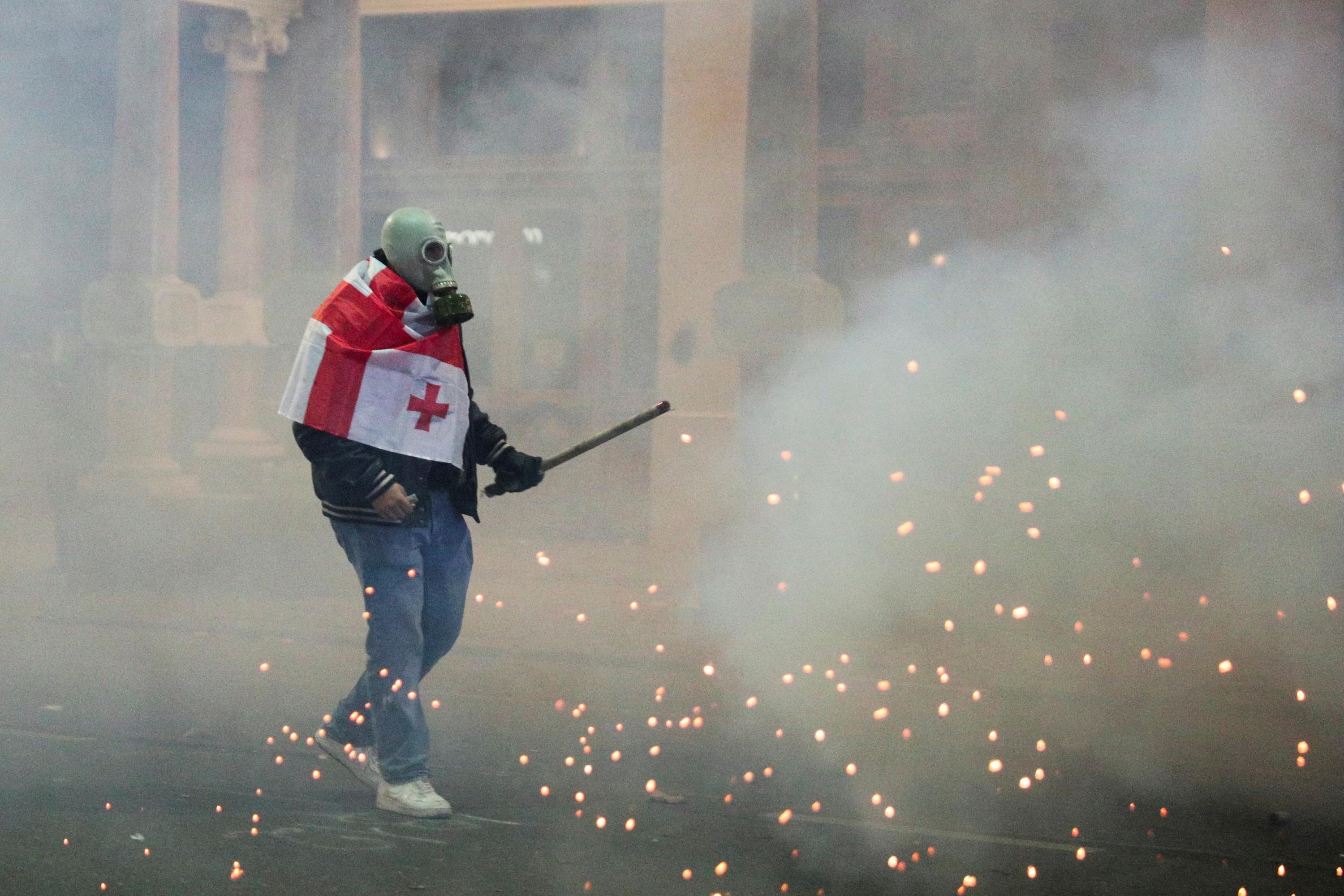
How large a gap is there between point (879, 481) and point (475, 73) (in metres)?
3.35

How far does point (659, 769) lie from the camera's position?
3344mm

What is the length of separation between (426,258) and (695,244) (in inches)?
144

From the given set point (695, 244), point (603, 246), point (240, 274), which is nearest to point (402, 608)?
point (695, 244)

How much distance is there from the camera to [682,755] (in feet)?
11.4

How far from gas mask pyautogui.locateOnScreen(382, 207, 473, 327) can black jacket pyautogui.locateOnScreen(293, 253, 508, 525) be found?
0.15 meters

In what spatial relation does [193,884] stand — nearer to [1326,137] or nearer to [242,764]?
[242,764]

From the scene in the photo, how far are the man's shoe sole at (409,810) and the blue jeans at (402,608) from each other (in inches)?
1.6

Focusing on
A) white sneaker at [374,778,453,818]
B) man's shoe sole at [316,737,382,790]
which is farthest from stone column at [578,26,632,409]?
white sneaker at [374,778,453,818]

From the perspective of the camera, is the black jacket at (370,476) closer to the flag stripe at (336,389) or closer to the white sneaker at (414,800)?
the flag stripe at (336,389)

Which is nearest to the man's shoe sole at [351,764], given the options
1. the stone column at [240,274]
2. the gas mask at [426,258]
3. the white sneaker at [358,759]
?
the white sneaker at [358,759]

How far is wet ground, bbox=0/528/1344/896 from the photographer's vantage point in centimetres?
267

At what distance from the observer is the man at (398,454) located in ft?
9.43

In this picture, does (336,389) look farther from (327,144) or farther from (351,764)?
(327,144)

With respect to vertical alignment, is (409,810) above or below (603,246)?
below
